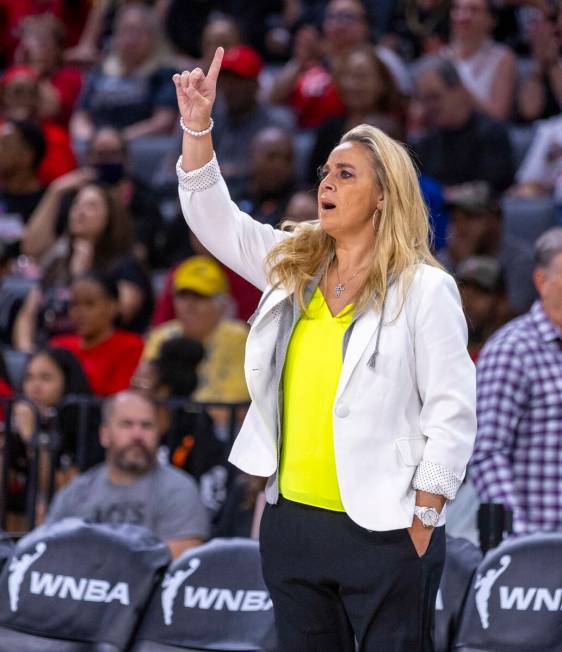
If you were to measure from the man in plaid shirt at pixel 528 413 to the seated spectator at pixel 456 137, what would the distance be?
10.4 ft

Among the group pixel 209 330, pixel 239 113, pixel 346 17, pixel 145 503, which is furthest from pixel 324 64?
pixel 145 503

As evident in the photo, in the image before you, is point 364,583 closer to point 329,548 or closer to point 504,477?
point 329,548

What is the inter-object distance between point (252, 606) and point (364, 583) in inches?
51.2

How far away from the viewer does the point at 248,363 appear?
3.20 m

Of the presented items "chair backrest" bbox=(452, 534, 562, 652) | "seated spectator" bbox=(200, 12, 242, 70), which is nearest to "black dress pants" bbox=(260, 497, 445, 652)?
"chair backrest" bbox=(452, 534, 562, 652)

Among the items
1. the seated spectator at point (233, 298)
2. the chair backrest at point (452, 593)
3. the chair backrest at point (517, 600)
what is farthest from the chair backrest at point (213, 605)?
the seated spectator at point (233, 298)

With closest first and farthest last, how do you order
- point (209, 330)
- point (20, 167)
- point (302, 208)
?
point (209, 330)
point (302, 208)
point (20, 167)

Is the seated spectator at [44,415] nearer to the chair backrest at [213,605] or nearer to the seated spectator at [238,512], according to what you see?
the seated spectator at [238,512]

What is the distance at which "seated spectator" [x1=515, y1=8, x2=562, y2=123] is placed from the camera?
7.91 meters

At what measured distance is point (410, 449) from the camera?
10.1 ft

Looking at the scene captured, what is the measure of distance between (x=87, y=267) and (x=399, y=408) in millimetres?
4894

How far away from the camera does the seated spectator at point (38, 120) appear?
907 cm

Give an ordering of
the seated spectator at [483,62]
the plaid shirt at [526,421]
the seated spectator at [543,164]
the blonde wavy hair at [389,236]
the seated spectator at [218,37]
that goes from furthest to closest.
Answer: the seated spectator at [218,37], the seated spectator at [483,62], the seated spectator at [543,164], the plaid shirt at [526,421], the blonde wavy hair at [389,236]

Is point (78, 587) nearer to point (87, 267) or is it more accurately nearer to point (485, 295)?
point (485, 295)
